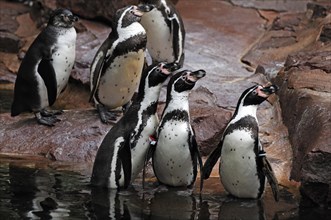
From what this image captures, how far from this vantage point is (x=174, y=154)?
284 inches

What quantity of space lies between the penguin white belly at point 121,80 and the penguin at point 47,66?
38 centimetres

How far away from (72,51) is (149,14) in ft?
5.12

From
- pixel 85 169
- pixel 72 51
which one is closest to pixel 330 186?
pixel 85 169

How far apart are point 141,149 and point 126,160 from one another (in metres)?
Answer: 0.17

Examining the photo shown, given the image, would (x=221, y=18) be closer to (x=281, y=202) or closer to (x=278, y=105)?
(x=278, y=105)

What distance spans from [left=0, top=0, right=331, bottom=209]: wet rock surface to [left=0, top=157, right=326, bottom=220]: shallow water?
0.43 m

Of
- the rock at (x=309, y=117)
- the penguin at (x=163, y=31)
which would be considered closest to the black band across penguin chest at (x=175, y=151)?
the rock at (x=309, y=117)

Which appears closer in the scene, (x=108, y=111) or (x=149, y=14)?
(x=108, y=111)

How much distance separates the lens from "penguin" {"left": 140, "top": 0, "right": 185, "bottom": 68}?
9.75 meters

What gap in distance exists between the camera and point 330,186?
696 cm

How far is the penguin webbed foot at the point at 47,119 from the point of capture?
8549 millimetres

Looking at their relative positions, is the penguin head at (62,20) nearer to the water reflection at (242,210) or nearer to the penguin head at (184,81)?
the penguin head at (184,81)

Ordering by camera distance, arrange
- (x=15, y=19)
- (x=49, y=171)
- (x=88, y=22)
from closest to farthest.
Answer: (x=49, y=171) → (x=88, y=22) → (x=15, y=19)

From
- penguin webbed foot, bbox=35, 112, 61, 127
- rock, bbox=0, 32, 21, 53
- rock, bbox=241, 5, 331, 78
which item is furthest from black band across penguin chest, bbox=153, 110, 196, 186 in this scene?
rock, bbox=0, 32, 21, 53
